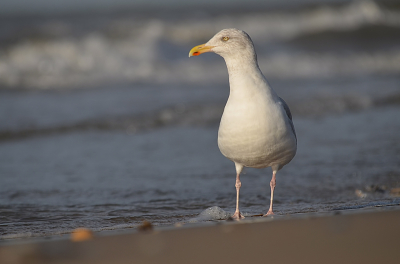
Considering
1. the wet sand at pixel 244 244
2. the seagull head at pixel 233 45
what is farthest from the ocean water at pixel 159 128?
the seagull head at pixel 233 45

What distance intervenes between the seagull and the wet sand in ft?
2.04

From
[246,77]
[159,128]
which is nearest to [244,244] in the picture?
[246,77]

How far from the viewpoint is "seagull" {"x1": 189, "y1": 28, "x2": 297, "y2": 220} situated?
11.9ft

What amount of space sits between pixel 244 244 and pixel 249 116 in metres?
1.07

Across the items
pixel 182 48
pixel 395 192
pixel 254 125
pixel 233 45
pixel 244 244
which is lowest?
pixel 395 192

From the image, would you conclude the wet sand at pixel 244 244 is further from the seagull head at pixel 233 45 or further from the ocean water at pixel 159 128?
the seagull head at pixel 233 45

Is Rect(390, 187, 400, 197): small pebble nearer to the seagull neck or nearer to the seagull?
the seagull

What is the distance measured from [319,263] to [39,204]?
9.41 feet

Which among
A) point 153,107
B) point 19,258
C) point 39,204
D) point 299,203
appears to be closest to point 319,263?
point 19,258

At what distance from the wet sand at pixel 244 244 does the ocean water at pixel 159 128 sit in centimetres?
78

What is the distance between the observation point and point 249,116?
3.61 meters

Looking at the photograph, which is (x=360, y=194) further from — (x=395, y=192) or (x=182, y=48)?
(x=182, y=48)

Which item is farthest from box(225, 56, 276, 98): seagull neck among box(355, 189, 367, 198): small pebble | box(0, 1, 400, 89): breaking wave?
box(0, 1, 400, 89): breaking wave

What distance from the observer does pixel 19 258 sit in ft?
8.90
